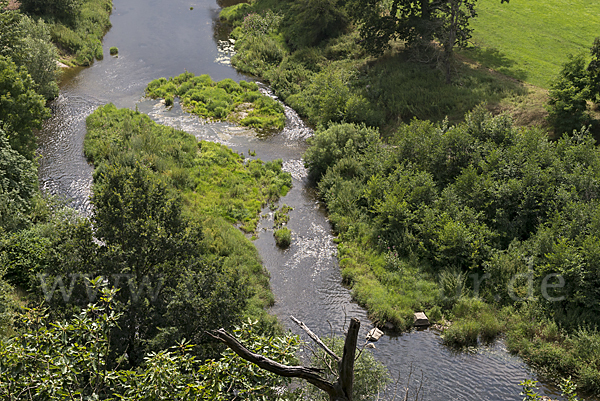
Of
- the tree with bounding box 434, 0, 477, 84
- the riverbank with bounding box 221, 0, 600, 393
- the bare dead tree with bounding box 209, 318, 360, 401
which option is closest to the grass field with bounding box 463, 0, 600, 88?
the riverbank with bounding box 221, 0, 600, 393

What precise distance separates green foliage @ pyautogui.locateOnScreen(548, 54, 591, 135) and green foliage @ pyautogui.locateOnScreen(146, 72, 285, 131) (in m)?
18.3

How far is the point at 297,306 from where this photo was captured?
2212 cm

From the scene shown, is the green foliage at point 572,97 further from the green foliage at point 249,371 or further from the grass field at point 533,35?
the green foliage at point 249,371

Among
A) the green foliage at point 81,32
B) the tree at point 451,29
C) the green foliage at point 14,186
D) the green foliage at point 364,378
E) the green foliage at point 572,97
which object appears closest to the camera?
the green foliage at point 364,378

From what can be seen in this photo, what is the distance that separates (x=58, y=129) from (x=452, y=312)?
28.4 metres

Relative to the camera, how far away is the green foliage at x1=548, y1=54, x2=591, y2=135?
28.1 metres

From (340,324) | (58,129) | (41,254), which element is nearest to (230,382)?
(340,324)

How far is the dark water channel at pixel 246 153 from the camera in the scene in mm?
19203

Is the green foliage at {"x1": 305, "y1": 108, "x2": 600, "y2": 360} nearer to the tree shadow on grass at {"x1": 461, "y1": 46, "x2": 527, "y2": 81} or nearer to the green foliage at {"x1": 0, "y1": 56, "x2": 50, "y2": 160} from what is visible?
the tree shadow on grass at {"x1": 461, "y1": 46, "x2": 527, "y2": 81}

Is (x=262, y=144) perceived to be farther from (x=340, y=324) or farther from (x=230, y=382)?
(x=230, y=382)

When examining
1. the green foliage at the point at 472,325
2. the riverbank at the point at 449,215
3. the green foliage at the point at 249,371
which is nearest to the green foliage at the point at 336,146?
the riverbank at the point at 449,215

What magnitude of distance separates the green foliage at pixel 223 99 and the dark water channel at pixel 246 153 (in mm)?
1129

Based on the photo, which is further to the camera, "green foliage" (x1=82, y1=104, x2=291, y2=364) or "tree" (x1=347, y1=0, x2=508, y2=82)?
"tree" (x1=347, y1=0, x2=508, y2=82)

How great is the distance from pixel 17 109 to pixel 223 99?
15.8m
